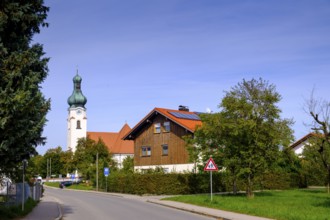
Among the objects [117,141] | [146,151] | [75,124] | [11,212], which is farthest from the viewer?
[75,124]

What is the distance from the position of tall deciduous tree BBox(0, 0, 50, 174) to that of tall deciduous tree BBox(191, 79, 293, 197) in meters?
16.4

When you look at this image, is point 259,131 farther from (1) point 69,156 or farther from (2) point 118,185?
(1) point 69,156

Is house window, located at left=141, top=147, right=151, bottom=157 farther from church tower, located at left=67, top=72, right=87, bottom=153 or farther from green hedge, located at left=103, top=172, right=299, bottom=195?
church tower, located at left=67, top=72, right=87, bottom=153

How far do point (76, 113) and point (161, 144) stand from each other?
65.7m

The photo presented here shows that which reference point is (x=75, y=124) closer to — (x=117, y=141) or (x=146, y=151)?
(x=117, y=141)

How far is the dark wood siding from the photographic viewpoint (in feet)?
156

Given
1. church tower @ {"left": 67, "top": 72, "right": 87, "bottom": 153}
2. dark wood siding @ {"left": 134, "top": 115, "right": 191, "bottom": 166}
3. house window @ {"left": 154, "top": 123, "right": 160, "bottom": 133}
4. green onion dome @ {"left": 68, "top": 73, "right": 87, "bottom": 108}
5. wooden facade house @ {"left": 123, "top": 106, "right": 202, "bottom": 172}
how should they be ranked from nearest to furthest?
wooden facade house @ {"left": 123, "top": 106, "right": 202, "bottom": 172} < dark wood siding @ {"left": 134, "top": 115, "right": 191, "bottom": 166} < house window @ {"left": 154, "top": 123, "right": 160, "bottom": 133} < green onion dome @ {"left": 68, "top": 73, "right": 87, "bottom": 108} < church tower @ {"left": 67, "top": 72, "right": 87, "bottom": 153}

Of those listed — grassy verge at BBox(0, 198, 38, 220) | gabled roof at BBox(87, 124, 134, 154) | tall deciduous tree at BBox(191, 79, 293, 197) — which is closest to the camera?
grassy verge at BBox(0, 198, 38, 220)

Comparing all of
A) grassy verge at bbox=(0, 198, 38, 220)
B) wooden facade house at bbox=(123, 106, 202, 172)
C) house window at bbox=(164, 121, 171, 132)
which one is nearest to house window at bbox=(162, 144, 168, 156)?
wooden facade house at bbox=(123, 106, 202, 172)

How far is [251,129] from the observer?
1192 inches

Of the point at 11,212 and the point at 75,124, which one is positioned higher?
the point at 75,124

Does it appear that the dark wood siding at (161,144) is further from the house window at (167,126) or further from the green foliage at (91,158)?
the green foliage at (91,158)

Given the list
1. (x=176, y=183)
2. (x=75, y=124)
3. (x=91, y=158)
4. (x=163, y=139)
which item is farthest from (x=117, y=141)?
(x=176, y=183)

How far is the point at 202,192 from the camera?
39531 millimetres
